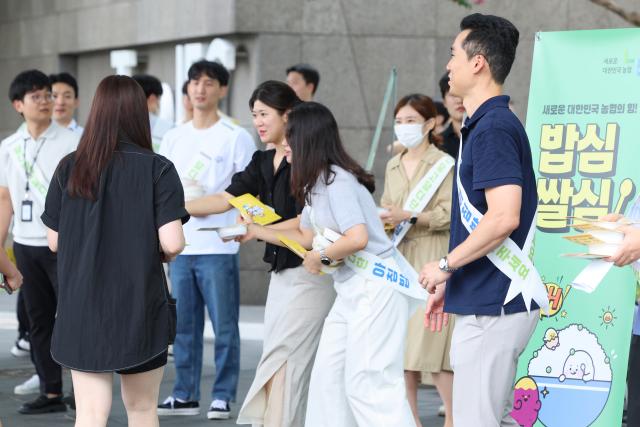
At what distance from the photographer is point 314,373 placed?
19.6ft

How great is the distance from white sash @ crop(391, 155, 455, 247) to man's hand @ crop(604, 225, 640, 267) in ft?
9.56

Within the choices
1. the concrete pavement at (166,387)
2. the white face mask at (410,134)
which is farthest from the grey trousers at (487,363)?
the white face mask at (410,134)

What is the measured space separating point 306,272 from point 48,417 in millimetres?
2276

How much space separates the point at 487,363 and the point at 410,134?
124 inches

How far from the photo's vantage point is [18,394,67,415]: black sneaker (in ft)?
25.4

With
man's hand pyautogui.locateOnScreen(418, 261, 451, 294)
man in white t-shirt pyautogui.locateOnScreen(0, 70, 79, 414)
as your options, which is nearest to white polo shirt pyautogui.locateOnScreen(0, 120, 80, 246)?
man in white t-shirt pyautogui.locateOnScreen(0, 70, 79, 414)

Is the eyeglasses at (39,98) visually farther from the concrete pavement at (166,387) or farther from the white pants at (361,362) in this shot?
the white pants at (361,362)

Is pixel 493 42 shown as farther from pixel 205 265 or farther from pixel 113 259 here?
pixel 205 265

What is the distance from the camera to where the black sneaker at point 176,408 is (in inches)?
305

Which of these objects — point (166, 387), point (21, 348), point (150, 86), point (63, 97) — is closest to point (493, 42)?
point (166, 387)

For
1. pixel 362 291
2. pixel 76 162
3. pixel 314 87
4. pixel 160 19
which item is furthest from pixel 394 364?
pixel 160 19

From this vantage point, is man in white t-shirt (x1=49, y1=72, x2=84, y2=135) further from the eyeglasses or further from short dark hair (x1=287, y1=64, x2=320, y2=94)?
short dark hair (x1=287, y1=64, x2=320, y2=94)

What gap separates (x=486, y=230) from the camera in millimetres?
4426

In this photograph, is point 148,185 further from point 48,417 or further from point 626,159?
point 48,417
